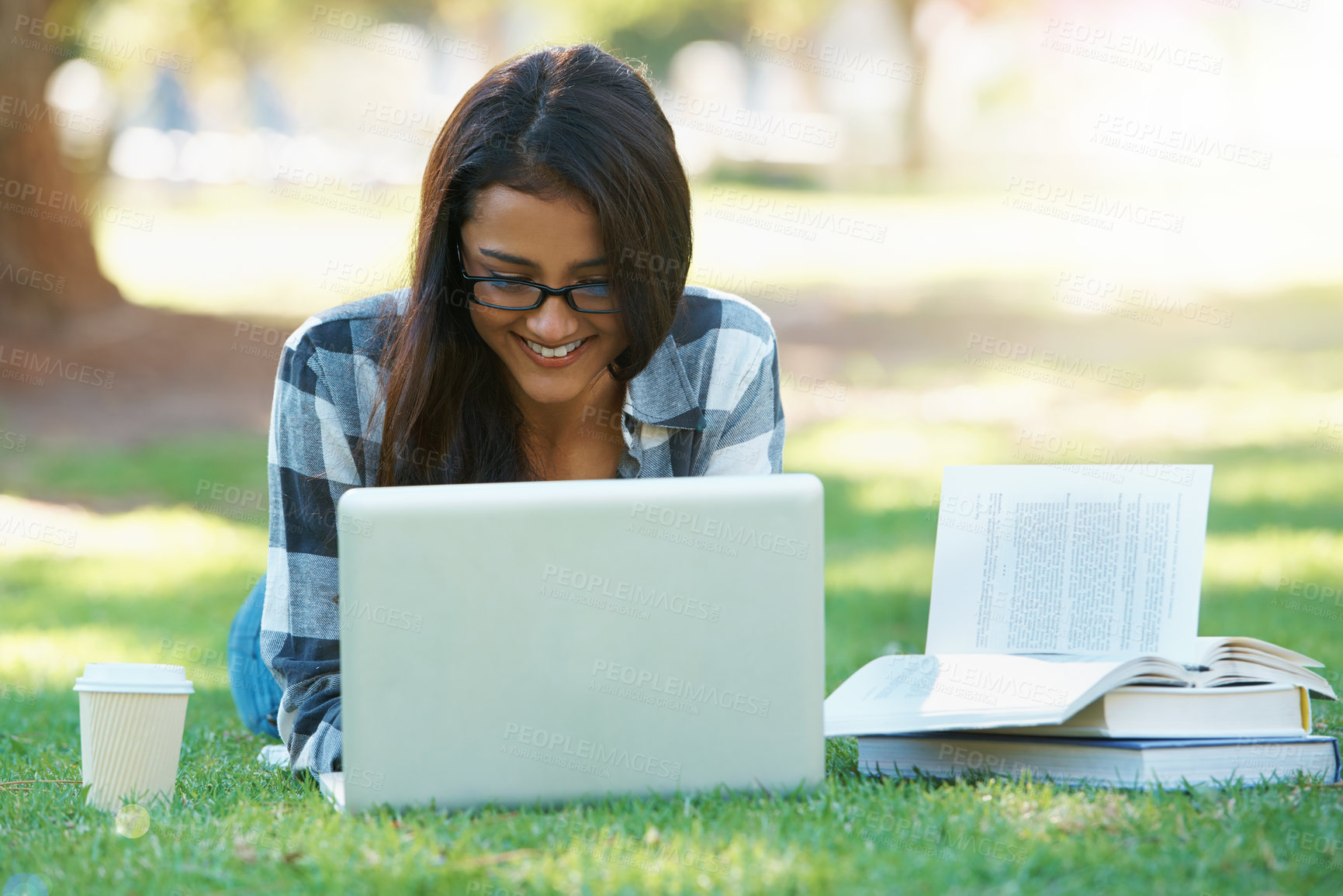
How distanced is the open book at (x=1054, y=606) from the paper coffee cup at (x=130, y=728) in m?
1.05

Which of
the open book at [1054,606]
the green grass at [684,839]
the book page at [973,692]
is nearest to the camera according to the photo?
the green grass at [684,839]

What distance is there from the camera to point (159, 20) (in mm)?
12688

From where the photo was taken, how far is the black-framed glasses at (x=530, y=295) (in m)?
2.27

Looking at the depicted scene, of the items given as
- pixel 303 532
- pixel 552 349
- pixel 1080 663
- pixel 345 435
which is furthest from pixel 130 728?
pixel 1080 663

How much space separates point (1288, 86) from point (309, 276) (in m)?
13.7

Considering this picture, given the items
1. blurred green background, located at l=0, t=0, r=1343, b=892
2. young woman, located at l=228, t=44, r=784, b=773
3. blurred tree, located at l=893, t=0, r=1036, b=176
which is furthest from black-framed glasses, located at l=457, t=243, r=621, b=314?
blurred tree, located at l=893, t=0, r=1036, b=176

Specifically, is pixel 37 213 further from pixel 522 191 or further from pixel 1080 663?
pixel 1080 663

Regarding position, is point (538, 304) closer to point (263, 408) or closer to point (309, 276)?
point (263, 408)

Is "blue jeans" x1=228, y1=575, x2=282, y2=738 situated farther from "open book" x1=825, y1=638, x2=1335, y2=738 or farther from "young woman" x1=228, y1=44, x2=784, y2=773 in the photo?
"open book" x1=825, y1=638, x2=1335, y2=738

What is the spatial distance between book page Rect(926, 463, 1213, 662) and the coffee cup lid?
1241 mm

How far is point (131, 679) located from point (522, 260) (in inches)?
36.7

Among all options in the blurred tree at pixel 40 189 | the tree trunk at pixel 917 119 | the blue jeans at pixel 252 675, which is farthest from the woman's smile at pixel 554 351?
Answer: the tree trunk at pixel 917 119

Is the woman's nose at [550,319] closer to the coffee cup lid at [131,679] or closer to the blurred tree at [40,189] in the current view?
the coffee cup lid at [131,679]

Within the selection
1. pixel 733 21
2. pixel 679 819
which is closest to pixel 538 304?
pixel 679 819
